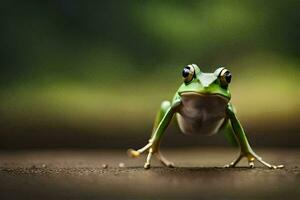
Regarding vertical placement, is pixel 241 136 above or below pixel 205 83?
below

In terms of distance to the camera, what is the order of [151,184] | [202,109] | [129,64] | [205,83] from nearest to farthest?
1. [151,184]
2. [205,83]
3. [202,109]
4. [129,64]

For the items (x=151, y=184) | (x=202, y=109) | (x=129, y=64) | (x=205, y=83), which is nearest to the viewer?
(x=151, y=184)

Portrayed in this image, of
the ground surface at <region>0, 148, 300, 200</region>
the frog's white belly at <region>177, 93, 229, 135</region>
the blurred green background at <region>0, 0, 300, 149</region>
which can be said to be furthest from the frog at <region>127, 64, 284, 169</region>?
the blurred green background at <region>0, 0, 300, 149</region>

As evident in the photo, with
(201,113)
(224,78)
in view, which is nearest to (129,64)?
(201,113)

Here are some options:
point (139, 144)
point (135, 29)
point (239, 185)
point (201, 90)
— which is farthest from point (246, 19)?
point (239, 185)

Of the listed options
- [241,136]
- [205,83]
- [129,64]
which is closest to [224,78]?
[205,83]

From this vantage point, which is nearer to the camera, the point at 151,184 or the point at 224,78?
the point at 151,184

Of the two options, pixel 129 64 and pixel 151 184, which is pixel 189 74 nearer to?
pixel 151 184
